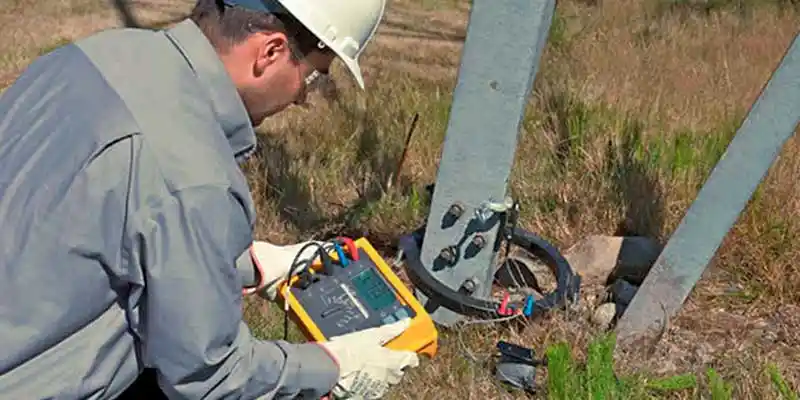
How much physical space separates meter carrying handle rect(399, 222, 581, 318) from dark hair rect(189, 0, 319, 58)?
4.32ft

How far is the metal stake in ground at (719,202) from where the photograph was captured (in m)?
2.77

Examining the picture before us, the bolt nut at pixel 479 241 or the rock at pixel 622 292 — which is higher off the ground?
the bolt nut at pixel 479 241

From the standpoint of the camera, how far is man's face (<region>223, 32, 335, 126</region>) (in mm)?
1956

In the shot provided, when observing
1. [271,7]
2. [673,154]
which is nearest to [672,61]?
[673,154]

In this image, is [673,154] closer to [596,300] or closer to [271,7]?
[596,300]

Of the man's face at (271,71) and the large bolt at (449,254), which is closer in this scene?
the man's face at (271,71)

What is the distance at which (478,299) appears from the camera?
124 inches

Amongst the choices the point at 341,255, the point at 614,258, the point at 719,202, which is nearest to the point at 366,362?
the point at 341,255

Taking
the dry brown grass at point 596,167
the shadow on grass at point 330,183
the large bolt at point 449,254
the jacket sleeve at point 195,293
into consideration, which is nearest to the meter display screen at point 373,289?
the dry brown grass at point 596,167

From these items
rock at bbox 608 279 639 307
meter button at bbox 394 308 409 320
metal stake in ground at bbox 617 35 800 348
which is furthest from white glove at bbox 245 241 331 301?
→ rock at bbox 608 279 639 307

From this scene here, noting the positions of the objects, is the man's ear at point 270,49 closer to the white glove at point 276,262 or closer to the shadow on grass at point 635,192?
the white glove at point 276,262

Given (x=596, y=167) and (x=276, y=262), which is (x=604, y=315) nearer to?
(x=596, y=167)

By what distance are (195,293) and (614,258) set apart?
2014mm

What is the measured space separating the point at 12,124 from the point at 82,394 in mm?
502
